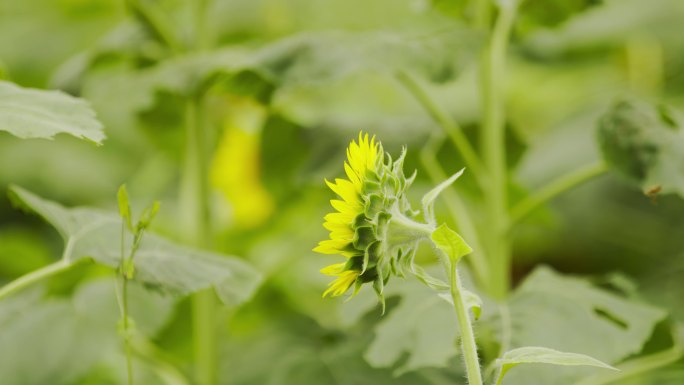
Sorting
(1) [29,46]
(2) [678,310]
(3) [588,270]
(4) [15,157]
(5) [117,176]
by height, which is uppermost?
(1) [29,46]

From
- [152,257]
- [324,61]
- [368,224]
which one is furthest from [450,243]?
[324,61]

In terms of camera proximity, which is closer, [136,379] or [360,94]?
[136,379]

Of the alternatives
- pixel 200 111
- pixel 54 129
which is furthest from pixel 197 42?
pixel 54 129

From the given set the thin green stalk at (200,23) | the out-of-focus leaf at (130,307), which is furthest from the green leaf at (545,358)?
the thin green stalk at (200,23)

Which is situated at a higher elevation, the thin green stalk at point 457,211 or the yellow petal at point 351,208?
the thin green stalk at point 457,211

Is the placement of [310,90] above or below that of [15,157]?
below

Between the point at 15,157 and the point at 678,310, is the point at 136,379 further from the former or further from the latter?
the point at 15,157

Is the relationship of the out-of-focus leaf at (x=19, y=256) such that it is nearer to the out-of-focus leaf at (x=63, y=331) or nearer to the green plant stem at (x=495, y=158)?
the out-of-focus leaf at (x=63, y=331)
